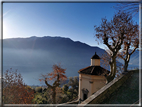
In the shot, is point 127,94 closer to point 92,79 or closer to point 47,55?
point 92,79

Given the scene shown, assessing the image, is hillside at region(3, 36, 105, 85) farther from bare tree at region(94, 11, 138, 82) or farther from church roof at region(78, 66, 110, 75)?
bare tree at region(94, 11, 138, 82)

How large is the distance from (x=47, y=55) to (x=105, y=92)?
6.31 meters

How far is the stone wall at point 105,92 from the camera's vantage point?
351cm

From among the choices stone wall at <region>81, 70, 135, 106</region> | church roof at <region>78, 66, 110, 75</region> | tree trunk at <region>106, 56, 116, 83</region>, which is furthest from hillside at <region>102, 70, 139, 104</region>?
church roof at <region>78, 66, 110, 75</region>

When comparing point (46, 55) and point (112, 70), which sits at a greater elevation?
point (46, 55)

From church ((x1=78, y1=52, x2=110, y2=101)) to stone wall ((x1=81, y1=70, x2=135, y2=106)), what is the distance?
3128 mm

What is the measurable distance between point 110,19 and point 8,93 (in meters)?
6.85

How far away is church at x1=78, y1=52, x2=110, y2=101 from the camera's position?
26.5 feet

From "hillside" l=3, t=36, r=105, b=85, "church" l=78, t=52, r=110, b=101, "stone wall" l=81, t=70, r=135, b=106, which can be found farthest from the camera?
"church" l=78, t=52, r=110, b=101

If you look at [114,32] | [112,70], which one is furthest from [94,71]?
[114,32]

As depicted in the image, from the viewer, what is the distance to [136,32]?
543 centimetres

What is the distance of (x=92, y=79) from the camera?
816cm

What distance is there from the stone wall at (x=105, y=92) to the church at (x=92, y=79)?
313cm

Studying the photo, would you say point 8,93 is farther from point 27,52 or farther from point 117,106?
point 117,106
